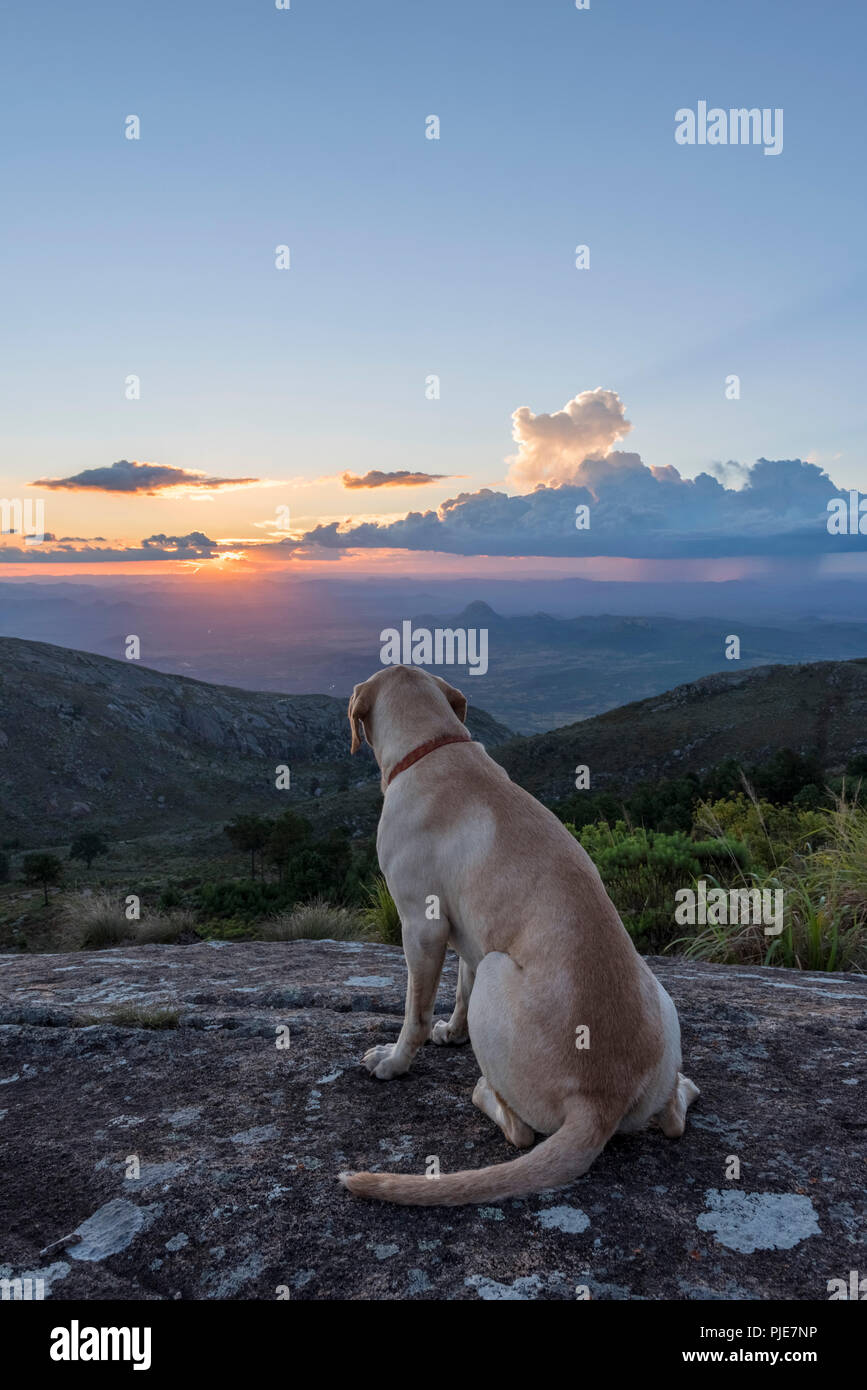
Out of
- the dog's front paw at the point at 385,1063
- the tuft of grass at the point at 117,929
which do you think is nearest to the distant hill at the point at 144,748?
the tuft of grass at the point at 117,929

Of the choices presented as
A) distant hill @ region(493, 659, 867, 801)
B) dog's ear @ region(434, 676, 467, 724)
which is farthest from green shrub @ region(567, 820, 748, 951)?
distant hill @ region(493, 659, 867, 801)

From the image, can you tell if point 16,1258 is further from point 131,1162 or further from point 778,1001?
point 778,1001

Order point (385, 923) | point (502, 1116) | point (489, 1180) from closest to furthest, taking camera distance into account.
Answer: point (489, 1180) → point (502, 1116) → point (385, 923)

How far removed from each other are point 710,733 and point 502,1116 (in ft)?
190

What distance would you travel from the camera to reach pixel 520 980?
10.2 ft

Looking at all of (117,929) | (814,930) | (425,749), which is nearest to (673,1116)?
(425,749)

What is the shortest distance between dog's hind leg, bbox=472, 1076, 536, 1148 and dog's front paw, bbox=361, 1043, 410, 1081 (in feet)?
1.38

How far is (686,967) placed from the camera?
627cm

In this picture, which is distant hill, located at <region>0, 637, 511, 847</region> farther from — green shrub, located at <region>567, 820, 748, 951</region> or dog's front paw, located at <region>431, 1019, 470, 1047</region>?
dog's front paw, located at <region>431, 1019, 470, 1047</region>

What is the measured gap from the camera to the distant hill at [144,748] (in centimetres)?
7956

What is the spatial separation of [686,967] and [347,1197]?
4.22m

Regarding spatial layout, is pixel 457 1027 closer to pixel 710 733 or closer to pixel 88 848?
pixel 88 848

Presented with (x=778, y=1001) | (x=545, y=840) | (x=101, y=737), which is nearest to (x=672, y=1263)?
(x=545, y=840)

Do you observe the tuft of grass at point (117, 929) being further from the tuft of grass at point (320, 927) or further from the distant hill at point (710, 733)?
the distant hill at point (710, 733)
